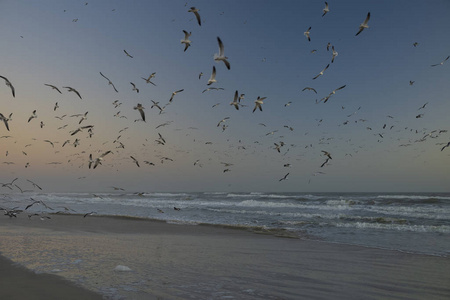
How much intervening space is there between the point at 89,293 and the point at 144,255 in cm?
377

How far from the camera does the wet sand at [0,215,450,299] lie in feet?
20.1

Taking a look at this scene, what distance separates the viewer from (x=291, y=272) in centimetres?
788

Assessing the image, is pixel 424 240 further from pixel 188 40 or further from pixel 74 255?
pixel 74 255

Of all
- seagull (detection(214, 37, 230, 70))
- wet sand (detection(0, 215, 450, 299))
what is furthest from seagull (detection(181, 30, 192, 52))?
wet sand (detection(0, 215, 450, 299))

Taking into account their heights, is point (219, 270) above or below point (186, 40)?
below

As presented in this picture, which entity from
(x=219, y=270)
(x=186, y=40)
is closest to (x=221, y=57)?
(x=186, y=40)

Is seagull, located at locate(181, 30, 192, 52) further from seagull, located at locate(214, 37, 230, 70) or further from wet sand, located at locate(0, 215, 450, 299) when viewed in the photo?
wet sand, located at locate(0, 215, 450, 299)

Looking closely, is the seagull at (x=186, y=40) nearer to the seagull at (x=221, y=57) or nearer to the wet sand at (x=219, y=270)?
the seagull at (x=221, y=57)

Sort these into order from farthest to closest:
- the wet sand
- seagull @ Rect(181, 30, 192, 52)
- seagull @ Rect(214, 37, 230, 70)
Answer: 1. seagull @ Rect(181, 30, 192, 52)
2. seagull @ Rect(214, 37, 230, 70)
3. the wet sand

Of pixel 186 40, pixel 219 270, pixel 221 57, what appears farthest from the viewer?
pixel 186 40

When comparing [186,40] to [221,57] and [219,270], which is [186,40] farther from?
[219,270]

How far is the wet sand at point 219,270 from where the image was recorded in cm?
614

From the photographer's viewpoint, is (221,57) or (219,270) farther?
(221,57)

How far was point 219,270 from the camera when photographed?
7.80 meters
